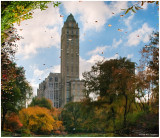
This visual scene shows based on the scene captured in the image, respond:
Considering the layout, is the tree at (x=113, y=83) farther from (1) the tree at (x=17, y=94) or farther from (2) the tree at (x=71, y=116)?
(1) the tree at (x=17, y=94)

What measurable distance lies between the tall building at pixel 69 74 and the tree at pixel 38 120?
503 millimetres

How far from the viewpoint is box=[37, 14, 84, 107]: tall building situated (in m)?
7.20

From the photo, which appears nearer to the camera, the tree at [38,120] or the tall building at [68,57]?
the tree at [38,120]

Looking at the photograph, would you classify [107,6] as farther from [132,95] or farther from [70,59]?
[132,95]

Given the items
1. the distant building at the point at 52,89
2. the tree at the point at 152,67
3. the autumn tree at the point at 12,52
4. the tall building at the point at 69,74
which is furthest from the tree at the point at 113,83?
the autumn tree at the point at 12,52

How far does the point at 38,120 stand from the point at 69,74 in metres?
1.93

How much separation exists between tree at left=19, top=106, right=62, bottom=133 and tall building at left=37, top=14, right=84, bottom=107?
50 cm

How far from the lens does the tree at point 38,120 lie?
23.2 ft

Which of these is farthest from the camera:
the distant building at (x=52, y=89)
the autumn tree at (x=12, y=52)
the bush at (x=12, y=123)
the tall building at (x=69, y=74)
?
the tall building at (x=69, y=74)

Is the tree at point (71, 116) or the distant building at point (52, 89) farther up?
the distant building at point (52, 89)

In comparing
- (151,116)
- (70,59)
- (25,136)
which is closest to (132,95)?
(151,116)

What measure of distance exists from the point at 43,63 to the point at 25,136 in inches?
91.9

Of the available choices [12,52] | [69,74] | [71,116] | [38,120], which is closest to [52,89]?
[69,74]

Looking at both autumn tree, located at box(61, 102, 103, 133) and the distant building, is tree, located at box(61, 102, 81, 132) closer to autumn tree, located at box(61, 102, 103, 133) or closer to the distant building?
autumn tree, located at box(61, 102, 103, 133)
